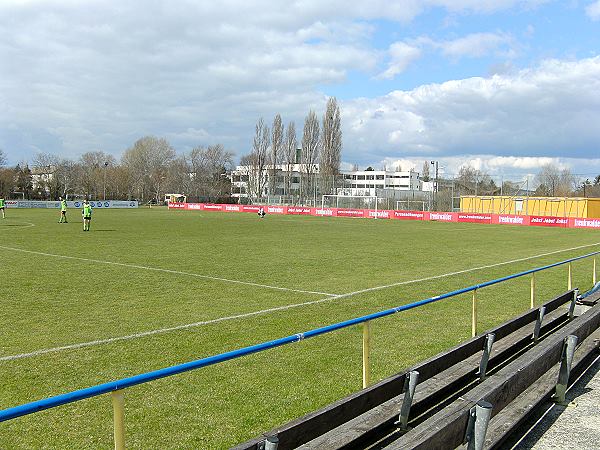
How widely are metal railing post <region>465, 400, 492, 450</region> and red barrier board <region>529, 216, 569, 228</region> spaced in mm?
51606

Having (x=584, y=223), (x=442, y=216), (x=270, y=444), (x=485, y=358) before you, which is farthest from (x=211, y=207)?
(x=270, y=444)

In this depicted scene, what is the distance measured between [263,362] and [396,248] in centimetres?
1896

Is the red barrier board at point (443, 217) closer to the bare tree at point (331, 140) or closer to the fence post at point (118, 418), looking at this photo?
the bare tree at point (331, 140)

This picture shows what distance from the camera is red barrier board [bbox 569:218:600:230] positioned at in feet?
158

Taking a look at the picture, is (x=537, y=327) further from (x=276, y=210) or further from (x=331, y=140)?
(x=331, y=140)

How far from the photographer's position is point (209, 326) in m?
9.63

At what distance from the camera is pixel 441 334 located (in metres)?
9.25

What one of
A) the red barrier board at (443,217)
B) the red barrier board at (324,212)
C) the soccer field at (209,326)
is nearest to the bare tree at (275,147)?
the red barrier board at (324,212)

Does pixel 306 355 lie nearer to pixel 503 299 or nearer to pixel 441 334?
pixel 441 334

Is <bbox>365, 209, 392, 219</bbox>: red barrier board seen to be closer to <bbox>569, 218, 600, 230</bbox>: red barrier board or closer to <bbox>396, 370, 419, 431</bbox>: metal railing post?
<bbox>569, 218, 600, 230</bbox>: red barrier board

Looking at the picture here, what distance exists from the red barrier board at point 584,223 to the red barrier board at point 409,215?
1557cm

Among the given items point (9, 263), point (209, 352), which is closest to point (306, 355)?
point (209, 352)

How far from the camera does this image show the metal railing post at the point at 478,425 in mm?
3777

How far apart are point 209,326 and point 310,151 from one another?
293 ft
